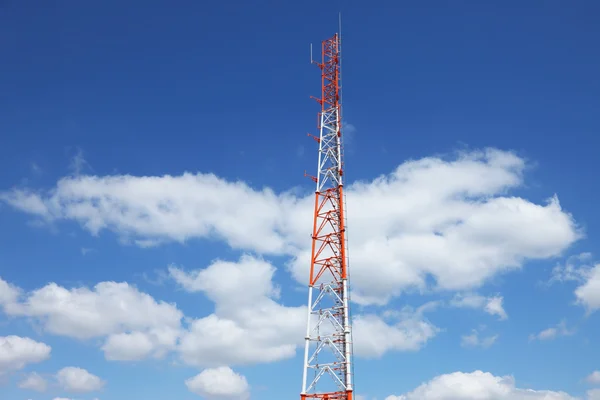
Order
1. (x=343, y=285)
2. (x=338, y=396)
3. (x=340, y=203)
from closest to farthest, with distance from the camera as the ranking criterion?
(x=338, y=396) → (x=343, y=285) → (x=340, y=203)

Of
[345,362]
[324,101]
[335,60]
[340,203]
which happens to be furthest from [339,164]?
[345,362]

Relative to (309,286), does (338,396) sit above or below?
below

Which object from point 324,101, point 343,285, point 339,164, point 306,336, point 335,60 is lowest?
point 306,336

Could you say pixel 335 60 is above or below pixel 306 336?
above

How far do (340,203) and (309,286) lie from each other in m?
10.8

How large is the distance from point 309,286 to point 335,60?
3065 cm

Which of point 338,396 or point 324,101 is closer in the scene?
point 338,396

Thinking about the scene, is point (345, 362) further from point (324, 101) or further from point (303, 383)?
point (324, 101)

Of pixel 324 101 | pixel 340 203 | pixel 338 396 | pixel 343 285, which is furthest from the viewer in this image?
pixel 324 101

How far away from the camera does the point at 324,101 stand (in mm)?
72500

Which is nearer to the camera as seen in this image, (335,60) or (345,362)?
(345,362)

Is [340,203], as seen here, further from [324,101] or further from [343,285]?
[324,101]

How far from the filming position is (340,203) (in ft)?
217

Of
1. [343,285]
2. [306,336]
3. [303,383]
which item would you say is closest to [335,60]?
[343,285]
